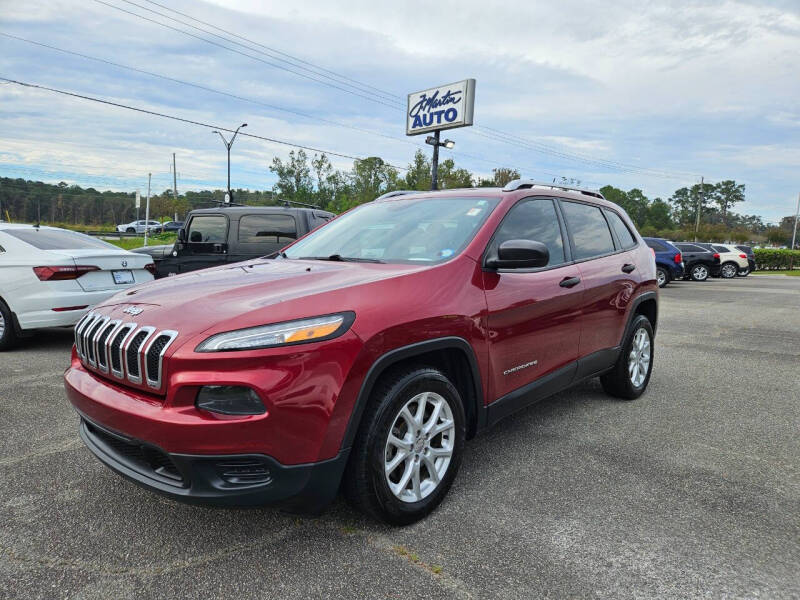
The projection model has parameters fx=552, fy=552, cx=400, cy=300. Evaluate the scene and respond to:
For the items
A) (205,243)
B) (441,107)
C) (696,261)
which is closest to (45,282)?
(205,243)

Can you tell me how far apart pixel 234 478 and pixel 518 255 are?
173cm

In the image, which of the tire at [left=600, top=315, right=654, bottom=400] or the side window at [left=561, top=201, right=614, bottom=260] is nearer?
the side window at [left=561, top=201, right=614, bottom=260]

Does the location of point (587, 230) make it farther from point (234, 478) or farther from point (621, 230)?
point (234, 478)

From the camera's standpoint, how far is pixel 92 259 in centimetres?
606

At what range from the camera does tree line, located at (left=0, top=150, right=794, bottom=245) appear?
55750 millimetres

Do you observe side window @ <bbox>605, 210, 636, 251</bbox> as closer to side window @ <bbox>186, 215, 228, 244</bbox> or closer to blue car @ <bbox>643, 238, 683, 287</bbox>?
side window @ <bbox>186, 215, 228, 244</bbox>

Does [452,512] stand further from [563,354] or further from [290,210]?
[290,210]

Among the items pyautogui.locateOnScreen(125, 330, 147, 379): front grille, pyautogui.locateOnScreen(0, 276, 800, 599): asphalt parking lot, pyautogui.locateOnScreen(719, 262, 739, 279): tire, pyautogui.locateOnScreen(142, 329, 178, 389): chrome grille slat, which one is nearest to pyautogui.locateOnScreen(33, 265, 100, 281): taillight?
pyautogui.locateOnScreen(0, 276, 800, 599): asphalt parking lot

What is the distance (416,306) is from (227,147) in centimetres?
3431

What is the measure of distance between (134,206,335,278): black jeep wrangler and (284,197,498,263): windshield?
4405mm

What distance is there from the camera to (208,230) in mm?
8656

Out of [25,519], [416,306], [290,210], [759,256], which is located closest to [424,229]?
[416,306]

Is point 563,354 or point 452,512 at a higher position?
point 563,354

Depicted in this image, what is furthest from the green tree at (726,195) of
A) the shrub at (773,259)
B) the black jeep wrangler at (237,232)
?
the black jeep wrangler at (237,232)
